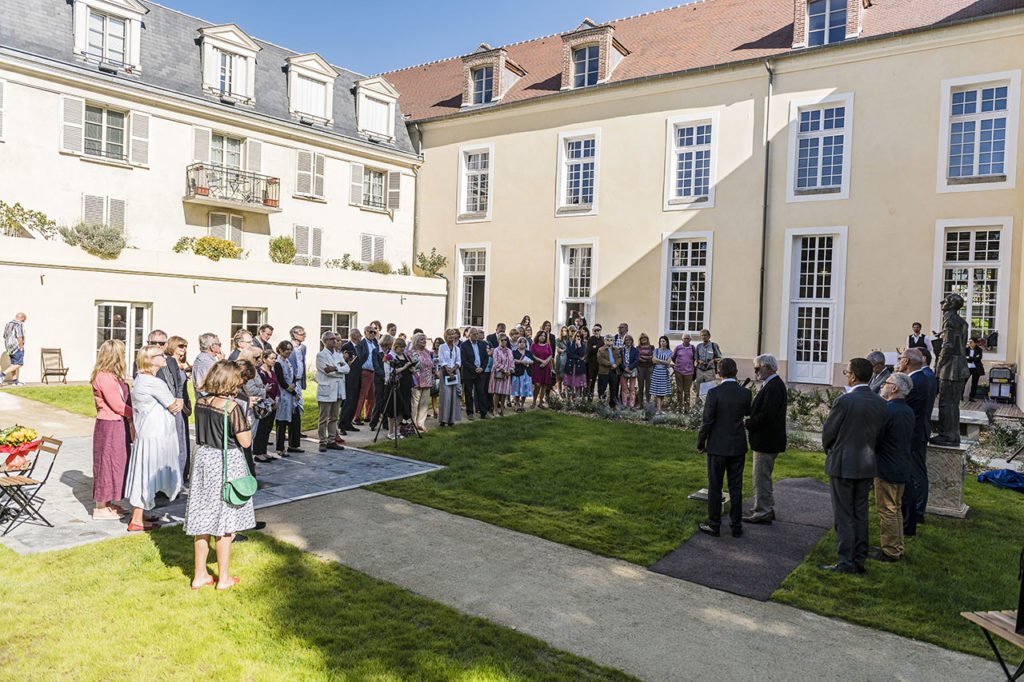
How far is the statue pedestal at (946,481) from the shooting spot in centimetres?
825

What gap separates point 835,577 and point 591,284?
721 inches

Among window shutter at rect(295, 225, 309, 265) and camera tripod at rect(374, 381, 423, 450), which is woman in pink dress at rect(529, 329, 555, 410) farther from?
window shutter at rect(295, 225, 309, 265)

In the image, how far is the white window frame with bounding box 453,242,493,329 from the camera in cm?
2666

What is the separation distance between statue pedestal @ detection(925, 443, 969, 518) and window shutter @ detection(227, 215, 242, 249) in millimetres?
20815

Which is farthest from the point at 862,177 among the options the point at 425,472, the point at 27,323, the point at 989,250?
the point at 27,323

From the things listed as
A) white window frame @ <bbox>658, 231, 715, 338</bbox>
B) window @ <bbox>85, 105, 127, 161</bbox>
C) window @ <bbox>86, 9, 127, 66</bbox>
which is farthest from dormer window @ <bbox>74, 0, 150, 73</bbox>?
white window frame @ <bbox>658, 231, 715, 338</bbox>

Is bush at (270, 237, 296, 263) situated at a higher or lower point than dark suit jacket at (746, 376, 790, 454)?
higher

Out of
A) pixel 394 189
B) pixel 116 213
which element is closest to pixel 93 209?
pixel 116 213

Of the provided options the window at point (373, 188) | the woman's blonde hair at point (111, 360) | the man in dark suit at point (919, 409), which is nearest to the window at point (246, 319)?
the window at point (373, 188)

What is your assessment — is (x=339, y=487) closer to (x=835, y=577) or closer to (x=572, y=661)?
(x=572, y=661)

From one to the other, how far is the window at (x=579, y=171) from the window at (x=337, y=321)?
8.50 metres

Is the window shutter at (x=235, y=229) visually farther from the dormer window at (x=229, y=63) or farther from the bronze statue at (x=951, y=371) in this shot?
the bronze statue at (x=951, y=371)

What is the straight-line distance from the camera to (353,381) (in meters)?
12.5

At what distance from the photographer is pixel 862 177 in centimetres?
1942
